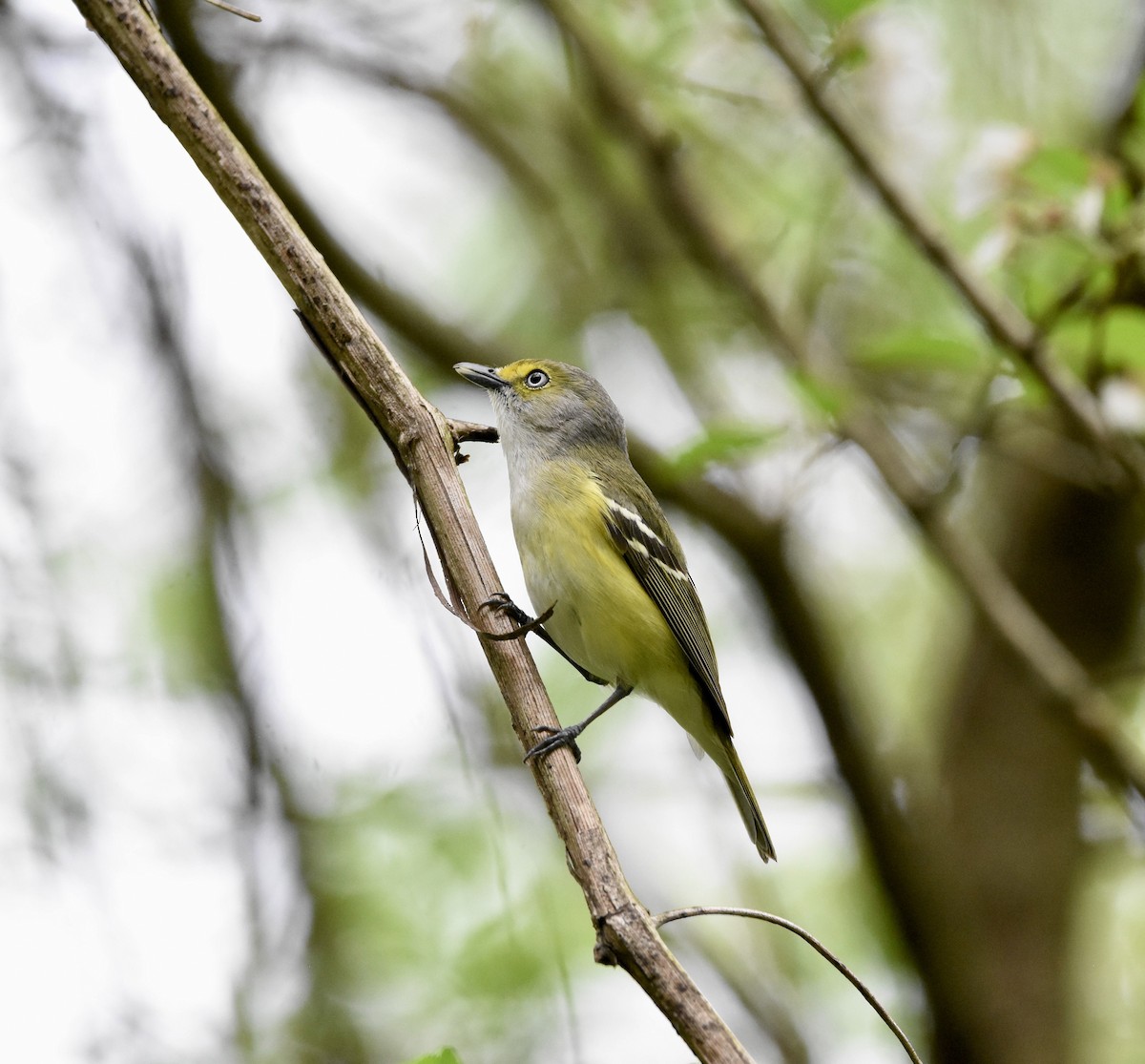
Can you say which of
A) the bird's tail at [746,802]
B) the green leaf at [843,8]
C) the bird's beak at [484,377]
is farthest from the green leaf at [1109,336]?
the bird's beak at [484,377]

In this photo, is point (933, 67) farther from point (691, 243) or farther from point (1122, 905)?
point (1122, 905)

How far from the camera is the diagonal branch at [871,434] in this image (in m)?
4.65

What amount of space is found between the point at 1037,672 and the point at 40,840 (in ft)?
12.6

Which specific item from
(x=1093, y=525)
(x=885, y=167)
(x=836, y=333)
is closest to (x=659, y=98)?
(x=836, y=333)

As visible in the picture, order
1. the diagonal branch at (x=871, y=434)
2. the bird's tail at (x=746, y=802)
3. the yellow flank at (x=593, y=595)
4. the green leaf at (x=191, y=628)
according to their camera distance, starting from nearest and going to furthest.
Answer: the yellow flank at (x=593, y=595)
the bird's tail at (x=746, y=802)
the diagonal branch at (x=871, y=434)
the green leaf at (x=191, y=628)

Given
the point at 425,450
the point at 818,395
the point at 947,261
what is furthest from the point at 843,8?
the point at 425,450

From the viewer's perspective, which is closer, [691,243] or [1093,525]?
[691,243]

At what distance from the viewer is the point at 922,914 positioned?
533 centimetres

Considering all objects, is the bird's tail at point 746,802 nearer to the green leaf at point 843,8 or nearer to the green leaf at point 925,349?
the green leaf at point 925,349

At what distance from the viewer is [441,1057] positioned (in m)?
1.80

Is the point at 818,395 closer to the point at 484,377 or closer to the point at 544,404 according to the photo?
the point at 544,404

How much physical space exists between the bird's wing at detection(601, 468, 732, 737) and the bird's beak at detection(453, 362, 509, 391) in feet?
1.86

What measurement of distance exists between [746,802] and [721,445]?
135 centimetres

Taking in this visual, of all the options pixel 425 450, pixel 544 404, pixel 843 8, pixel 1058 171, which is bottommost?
pixel 425 450
